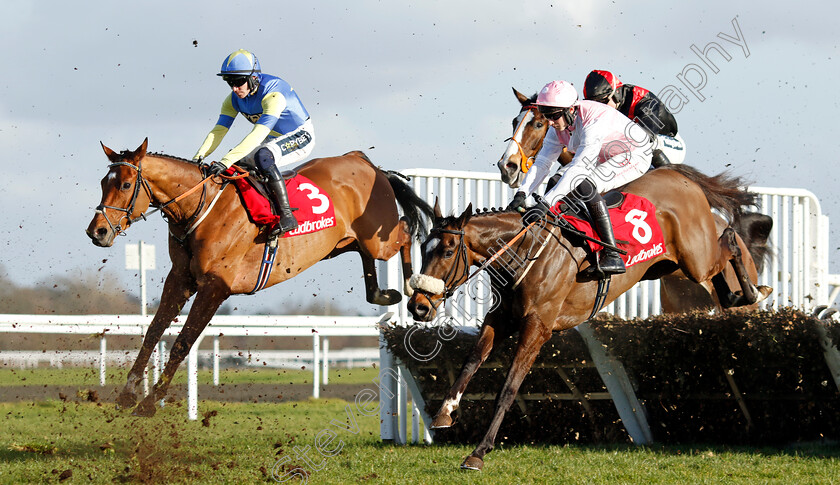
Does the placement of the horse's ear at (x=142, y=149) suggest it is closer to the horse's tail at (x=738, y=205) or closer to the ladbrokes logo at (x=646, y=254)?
the ladbrokes logo at (x=646, y=254)

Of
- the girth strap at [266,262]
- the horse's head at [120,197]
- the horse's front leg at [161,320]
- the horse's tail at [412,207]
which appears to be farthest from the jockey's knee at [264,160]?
the horse's tail at [412,207]

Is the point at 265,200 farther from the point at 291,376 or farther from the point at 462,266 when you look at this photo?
the point at 291,376

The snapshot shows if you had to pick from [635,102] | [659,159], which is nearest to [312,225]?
[635,102]

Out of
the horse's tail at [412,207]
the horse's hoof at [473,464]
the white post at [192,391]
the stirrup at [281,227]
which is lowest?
the white post at [192,391]

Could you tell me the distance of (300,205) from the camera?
615cm

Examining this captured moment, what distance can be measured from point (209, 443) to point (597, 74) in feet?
12.4

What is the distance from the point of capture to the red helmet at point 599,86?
6.44 metres

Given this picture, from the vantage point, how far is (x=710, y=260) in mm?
6297

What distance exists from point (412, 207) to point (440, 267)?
6.85 feet

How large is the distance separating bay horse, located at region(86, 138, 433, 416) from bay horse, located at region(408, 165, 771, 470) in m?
1.37

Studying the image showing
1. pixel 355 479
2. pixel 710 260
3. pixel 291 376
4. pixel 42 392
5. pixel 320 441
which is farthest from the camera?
pixel 291 376

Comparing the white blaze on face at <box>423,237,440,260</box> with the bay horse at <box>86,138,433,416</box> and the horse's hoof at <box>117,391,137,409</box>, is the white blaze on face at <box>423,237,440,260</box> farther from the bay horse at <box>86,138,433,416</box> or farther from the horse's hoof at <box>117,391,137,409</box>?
the horse's hoof at <box>117,391,137,409</box>

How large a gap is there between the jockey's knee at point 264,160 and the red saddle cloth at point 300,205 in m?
0.14

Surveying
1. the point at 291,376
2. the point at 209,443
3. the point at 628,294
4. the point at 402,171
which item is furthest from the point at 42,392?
the point at 628,294
